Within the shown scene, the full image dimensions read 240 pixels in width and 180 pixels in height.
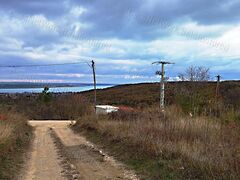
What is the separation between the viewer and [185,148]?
11805 millimetres

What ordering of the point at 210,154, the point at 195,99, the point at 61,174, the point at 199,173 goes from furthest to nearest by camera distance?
1. the point at 195,99
2. the point at 61,174
3. the point at 210,154
4. the point at 199,173

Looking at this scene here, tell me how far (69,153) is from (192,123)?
5.14 meters

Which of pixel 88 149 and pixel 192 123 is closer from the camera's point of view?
pixel 192 123

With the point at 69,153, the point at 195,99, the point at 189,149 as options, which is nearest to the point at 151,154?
the point at 189,149

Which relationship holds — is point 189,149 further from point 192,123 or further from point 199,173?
point 192,123

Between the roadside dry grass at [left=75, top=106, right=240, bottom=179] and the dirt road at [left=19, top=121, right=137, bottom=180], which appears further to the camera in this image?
the dirt road at [left=19, top=121, right=137, bottom=180]

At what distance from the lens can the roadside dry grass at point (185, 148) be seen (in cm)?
911

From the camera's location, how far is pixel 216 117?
16.8 m

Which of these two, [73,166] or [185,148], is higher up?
[185,148]

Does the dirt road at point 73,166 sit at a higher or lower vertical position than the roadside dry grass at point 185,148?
lower

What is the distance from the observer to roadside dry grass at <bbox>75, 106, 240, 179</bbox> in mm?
9109

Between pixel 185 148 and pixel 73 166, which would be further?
pixel 73 166

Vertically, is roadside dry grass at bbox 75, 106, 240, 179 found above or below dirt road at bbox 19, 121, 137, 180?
above

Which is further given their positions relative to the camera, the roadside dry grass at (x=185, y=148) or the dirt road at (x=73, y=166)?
the dirt road at (x=73, y=166)
